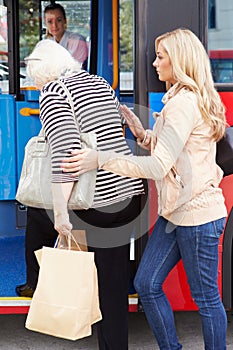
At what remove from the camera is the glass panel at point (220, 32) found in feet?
9.18

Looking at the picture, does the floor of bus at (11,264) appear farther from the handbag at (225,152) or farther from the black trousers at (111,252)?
the handbag at (225,152)

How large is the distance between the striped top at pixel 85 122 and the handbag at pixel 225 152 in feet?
A: 1.38

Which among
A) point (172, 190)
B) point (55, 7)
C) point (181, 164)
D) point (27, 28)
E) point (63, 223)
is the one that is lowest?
point (63, 223)

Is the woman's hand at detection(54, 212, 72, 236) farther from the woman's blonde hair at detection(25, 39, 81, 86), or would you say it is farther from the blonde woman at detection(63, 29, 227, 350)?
the woman's blonde hair at detection(25, 39, 81, 86)

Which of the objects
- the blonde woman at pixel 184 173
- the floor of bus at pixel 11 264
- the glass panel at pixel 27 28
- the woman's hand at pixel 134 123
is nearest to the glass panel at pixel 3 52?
the glass panel at pixel 27 28

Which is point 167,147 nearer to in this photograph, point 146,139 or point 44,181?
point 146,139

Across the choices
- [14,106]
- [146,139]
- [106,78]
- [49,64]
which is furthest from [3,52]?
[146,139]

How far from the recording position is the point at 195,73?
2377mm

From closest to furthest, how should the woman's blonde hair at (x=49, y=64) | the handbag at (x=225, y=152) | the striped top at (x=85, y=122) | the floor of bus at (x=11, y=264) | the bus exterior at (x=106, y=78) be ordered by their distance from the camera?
the striped top at (x=85, y=122)
the woman's blonde hair at (x=49, y=64)
the handbag at (x=225, y=152)
the bus exterior at (x=106, y=78)
the floor of bus at (x=11, y=264)

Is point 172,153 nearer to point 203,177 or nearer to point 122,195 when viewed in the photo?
point 203,177

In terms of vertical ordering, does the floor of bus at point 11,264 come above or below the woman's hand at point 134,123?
below

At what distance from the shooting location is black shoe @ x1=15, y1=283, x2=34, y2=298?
10.5 feet

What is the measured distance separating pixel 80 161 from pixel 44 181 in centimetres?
25

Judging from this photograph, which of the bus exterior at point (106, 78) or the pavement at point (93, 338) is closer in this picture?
the bus exterior at point (106, 78)
